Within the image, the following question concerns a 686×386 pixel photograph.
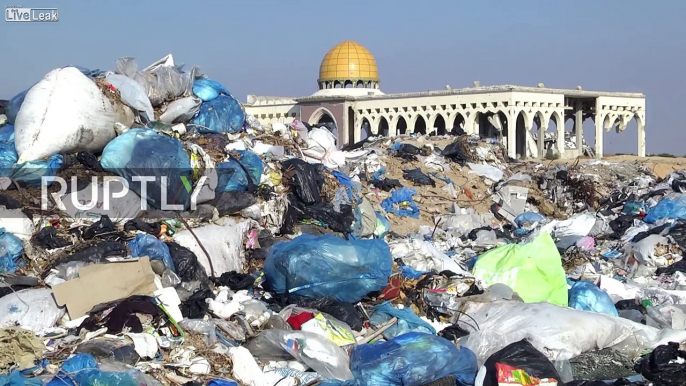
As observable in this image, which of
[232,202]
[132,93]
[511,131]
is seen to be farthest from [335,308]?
[511,131]

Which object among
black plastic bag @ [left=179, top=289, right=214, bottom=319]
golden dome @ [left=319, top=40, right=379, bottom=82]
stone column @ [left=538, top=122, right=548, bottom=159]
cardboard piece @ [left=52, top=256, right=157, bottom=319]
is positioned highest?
golden dome @ [left=319, top=40, right=379, bottom=82]

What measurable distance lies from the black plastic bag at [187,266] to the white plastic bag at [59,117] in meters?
1.68

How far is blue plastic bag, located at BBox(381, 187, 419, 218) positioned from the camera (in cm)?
1202

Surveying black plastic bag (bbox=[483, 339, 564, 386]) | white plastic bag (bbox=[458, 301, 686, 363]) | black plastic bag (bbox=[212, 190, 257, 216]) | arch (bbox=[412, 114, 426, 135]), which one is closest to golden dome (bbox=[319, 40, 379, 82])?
arch (bbox=[412, 114, 426, 135])

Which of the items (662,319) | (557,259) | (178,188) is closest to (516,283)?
(557,259)

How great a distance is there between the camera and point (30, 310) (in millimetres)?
6246

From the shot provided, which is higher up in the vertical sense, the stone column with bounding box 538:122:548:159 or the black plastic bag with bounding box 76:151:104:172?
the black plastic bag with bounding box 76:151:104:172

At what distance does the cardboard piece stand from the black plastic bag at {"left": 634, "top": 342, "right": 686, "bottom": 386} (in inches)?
151

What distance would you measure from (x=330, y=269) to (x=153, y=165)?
2.25 metres

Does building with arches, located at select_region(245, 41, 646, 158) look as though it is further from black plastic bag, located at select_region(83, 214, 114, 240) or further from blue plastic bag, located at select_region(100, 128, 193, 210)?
black plastic bag, located at select_region(83, 214, 114, 240)

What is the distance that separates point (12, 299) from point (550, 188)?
409 inches

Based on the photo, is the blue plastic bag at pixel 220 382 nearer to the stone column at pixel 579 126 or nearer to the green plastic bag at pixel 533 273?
the green plastic bag at pixel 533 273

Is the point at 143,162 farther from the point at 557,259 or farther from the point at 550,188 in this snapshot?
the point at 550,188

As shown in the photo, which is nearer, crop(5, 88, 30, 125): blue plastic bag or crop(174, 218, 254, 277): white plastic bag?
crop(174, 218, 254, 277): white plastic bag
